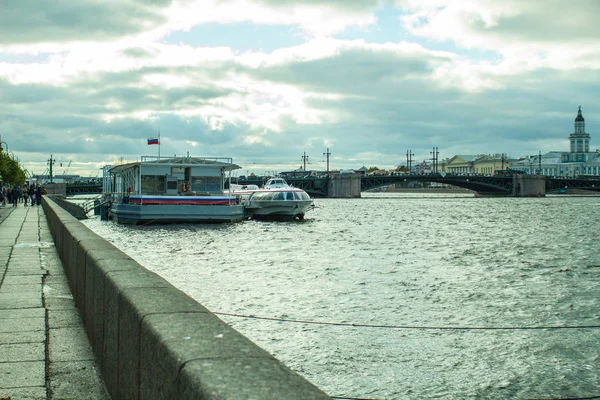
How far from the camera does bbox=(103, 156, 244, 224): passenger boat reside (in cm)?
3775

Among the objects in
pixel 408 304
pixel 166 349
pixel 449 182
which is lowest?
pixel 408 304

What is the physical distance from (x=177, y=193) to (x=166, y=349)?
37.5 meters

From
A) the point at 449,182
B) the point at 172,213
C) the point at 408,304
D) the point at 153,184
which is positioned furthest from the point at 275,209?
the point at 449,182

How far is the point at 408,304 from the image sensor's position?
1509 cm

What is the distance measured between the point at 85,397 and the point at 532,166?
204124mm

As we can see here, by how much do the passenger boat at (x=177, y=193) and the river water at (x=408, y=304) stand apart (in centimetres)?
354

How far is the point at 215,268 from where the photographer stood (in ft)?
70.7

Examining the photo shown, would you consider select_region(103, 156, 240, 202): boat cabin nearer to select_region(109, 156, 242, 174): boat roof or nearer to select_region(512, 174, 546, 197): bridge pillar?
select_region(109, 156, 242, 174): boat roof

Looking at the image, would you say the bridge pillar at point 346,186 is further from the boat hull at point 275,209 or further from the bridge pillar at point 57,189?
the boat hull at point 275,209

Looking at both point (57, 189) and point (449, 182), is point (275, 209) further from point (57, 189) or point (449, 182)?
point (449, 182)

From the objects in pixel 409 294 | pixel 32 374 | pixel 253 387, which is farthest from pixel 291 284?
pixel 253 387

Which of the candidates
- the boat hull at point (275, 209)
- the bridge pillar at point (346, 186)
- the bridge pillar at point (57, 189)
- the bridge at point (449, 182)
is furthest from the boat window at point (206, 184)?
the bridge pillar at point (346, 186)

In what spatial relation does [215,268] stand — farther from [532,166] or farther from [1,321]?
[532,166]

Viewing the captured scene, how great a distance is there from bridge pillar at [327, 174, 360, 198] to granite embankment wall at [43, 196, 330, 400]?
102 metres
